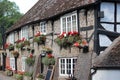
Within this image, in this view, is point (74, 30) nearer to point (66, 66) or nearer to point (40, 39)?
point (66, 66)

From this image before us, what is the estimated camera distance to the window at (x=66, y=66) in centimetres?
2156

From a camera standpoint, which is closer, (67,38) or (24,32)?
(67,38)

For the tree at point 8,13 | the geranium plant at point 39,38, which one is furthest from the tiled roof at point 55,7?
the tree at point 8,13

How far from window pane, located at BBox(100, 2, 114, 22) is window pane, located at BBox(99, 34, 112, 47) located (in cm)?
95

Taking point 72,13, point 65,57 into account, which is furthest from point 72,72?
point 72,13

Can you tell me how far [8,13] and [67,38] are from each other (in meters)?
38.6

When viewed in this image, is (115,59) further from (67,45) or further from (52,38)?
(52,38)

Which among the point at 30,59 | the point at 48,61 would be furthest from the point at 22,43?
the point at 48,61

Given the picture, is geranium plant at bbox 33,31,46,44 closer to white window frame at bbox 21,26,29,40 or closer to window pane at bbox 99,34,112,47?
white window frame at bbox 21,26,29,40

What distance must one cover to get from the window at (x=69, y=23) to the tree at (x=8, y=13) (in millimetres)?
33157

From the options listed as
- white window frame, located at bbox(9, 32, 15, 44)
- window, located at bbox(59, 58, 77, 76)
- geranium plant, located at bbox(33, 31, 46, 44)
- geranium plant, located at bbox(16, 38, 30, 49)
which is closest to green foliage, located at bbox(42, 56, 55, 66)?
window, located at bbox(59, 58, 77, 76)

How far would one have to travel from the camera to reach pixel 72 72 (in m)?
21.5

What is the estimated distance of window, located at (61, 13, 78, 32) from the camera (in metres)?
21.5

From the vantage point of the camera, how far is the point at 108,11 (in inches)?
769
